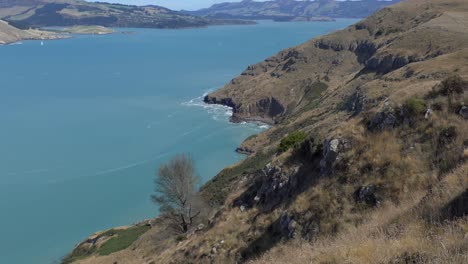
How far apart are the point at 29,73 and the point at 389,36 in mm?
115872

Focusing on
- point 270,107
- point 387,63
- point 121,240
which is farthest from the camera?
point 270,107

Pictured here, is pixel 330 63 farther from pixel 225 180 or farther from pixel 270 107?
pixel 225 180

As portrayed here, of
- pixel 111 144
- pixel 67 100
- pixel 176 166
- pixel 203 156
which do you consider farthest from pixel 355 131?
pixel 67 100

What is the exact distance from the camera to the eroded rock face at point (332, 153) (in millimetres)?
15516

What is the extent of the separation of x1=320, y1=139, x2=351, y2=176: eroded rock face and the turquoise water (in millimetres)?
35476

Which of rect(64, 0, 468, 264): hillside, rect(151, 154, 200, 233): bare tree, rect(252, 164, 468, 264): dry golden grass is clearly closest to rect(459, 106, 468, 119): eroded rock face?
rect(64, 0, 468, 264): hillside

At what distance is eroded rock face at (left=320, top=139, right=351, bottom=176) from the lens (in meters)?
15.5

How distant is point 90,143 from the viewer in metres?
74.7

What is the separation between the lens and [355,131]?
1596cm

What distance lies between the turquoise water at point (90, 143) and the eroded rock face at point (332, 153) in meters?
35.5

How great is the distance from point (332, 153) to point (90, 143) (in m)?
65.8

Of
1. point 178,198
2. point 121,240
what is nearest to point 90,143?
point 121,240

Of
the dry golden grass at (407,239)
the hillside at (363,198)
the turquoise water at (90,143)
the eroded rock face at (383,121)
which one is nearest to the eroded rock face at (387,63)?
the turquoise water at (90,143)

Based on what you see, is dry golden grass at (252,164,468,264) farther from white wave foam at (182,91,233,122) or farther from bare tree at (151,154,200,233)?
white wave foam at (182,91,233,122)
